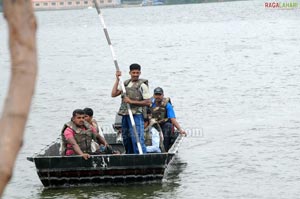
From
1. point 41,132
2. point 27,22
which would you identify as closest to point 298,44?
point 41,132

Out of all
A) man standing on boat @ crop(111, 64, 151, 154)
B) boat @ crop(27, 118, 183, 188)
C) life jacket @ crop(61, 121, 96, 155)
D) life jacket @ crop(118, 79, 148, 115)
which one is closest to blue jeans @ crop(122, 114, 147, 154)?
man standing on boat @ crop(111, 64, 151, 154)

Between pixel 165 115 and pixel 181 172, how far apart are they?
122 centimetres

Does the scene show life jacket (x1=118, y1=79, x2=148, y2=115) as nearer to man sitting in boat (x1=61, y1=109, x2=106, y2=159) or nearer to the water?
man sitting in boat (x1=61, y1=109, x2=106, y2=159)

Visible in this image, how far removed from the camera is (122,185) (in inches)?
503

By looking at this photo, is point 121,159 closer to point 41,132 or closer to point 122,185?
point 122,185

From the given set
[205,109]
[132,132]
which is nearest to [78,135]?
[132,132]

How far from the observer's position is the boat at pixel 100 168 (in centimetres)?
1199

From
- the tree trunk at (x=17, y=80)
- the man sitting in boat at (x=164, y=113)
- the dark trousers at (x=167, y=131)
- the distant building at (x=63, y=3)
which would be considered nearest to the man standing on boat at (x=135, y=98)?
the man sitting in boat at (x=164, y=113)

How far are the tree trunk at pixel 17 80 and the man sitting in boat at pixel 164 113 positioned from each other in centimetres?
1012

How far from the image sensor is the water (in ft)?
43.7

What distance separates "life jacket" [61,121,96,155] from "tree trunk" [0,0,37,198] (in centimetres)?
868

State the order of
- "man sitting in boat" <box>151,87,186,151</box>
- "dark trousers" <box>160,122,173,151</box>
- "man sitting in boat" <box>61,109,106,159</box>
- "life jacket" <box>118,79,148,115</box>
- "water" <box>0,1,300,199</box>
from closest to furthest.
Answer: "man sitting in boat" <box>61,109,106,159</box> → "life jacket" <box>118,79,148,115</box> → "water" <box>0,1,300,199</box> → "man sitting in boat" <box>151,87,186,151</box> → "dark trousers" <box>160,122,173,151</box>

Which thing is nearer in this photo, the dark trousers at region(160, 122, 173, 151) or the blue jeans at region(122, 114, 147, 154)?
the blue jeans at region(122, 114, 147, 154)

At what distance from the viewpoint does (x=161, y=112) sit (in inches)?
541
